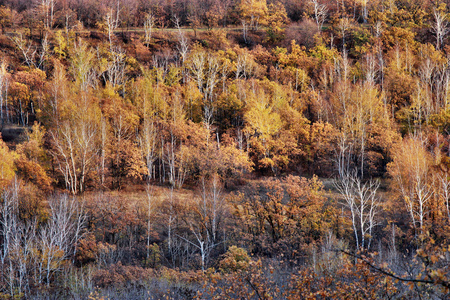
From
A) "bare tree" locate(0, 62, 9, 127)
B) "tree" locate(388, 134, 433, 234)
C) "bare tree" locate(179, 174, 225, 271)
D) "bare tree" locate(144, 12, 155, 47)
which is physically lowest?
"bare tree" locate(179, 174, 225, 271)

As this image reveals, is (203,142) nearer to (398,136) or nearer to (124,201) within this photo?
(124,201)

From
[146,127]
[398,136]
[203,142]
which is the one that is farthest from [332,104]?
[146,127]

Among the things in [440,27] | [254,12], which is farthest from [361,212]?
[254,12]

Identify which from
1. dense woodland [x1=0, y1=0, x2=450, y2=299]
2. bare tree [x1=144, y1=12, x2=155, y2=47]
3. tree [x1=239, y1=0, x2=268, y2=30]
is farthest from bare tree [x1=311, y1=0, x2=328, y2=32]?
bare tree [x1=144, y1=12, x2=155, y2=47]

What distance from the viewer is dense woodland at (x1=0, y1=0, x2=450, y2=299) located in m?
24.8

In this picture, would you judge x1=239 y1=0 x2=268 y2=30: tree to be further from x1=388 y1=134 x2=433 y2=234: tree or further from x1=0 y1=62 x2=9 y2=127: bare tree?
x1=388 y1=134 x2=433 y2=234: tree

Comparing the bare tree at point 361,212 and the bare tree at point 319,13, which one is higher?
the bare tree at point 319,13

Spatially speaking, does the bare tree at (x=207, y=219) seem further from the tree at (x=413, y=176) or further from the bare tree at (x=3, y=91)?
the bare tree at (x=3, y=91)

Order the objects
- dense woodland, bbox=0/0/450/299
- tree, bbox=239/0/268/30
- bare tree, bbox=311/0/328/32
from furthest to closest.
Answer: tree, bbox=239/0/268/30, bare tree, bbox=311/0/328/32, dense woodland, bbox=0/0/450/299

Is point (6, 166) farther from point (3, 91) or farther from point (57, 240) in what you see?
point (3, 91)

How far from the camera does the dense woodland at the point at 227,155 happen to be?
24.8 metres

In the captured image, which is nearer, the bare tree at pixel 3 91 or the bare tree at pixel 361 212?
the bare tree at pixel 361 212

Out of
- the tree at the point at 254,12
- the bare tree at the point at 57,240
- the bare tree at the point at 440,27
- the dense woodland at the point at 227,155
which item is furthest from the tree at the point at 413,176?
the tree at the point at 254,12

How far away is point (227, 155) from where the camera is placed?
4619 cm
